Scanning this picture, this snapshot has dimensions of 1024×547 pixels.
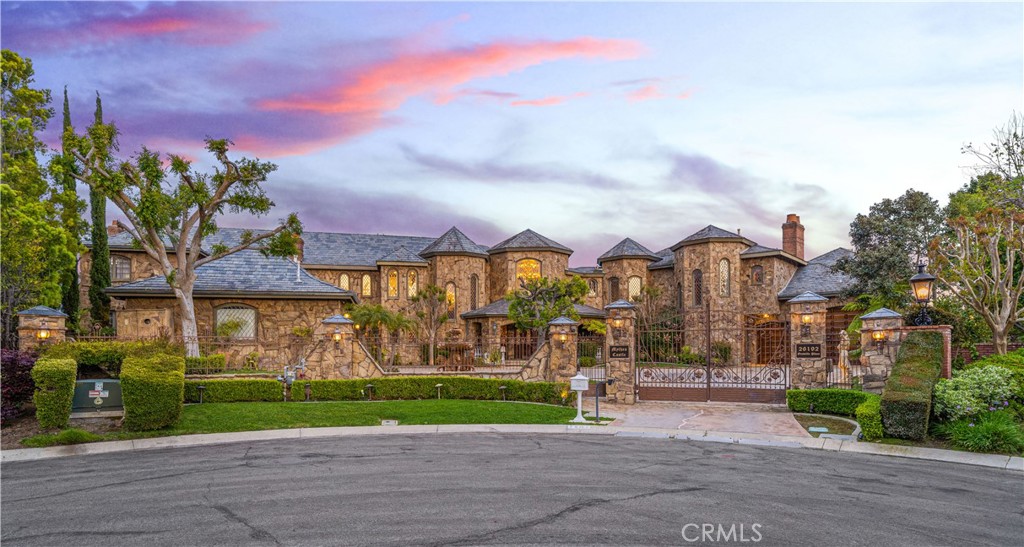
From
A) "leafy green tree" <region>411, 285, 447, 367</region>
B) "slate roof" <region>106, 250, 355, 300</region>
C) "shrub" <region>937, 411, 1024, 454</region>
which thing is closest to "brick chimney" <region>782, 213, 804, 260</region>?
"leafy green tree" <region>411, 285, 447, 367</region>

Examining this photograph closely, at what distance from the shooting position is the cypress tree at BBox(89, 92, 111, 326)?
3431 cm

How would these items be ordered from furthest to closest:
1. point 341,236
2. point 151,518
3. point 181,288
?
point 341,236 < point 181,288 < point 151,518

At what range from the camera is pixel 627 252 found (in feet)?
145

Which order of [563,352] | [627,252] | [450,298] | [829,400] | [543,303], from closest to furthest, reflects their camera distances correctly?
[829,400] → [563,352] → [543,303] → [450,298] → [627,252]

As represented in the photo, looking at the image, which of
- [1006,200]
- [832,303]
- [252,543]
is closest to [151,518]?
[252,543]

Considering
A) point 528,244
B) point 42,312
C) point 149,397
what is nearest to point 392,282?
point 528,244

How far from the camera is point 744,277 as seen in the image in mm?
40500

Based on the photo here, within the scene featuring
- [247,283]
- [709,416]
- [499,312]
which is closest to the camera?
[709,416]

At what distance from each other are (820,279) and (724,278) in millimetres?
5929

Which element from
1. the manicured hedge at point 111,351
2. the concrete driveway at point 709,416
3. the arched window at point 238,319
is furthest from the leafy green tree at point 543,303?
the manicured hedge at point 111,351

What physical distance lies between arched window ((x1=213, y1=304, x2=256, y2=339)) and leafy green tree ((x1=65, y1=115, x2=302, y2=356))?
110 cm

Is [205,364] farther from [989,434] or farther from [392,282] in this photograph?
[989,434]

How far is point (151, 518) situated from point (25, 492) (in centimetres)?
306

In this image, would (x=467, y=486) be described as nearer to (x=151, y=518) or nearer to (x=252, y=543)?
(x=252, y=543)
